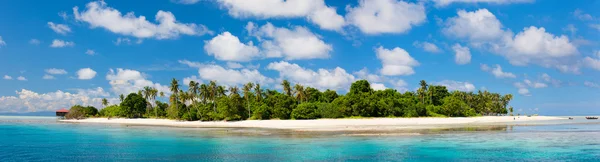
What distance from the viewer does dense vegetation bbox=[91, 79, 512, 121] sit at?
336ft

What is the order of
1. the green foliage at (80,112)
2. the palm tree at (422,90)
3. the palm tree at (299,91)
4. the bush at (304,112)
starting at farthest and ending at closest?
the green foliage at (80,112), the palm tree at (422,90), the palm tree at (299,91), the bush at (304,112)

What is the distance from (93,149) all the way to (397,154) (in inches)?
1163

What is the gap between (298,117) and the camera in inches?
3888

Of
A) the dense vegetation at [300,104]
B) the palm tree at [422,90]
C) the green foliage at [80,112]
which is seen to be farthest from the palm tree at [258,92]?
the green foliage at [80,112]

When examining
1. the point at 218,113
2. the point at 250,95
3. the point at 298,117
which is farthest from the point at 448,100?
the point at 218,113

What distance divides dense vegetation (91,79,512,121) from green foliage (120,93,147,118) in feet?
1.04

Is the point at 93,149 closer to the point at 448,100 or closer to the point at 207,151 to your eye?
the point at 207,151

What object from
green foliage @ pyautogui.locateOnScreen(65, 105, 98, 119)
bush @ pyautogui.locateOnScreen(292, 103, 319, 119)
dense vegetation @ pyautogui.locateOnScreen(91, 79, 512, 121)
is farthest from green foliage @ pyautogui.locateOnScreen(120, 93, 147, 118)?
bush @ pyautogui.locateOnScreen(292, 103, 319, 119)

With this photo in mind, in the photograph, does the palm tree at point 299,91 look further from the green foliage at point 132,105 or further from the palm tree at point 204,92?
the green foliage at point 132,105

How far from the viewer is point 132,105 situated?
148750mm

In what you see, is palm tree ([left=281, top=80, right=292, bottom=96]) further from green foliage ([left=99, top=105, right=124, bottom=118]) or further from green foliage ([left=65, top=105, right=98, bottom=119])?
green foliage ([left=65, top=105, right=98, bottom=119])

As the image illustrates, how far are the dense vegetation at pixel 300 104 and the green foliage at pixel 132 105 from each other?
12.4 inches

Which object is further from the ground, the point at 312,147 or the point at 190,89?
the point at 190,89

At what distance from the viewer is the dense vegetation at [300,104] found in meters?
102
